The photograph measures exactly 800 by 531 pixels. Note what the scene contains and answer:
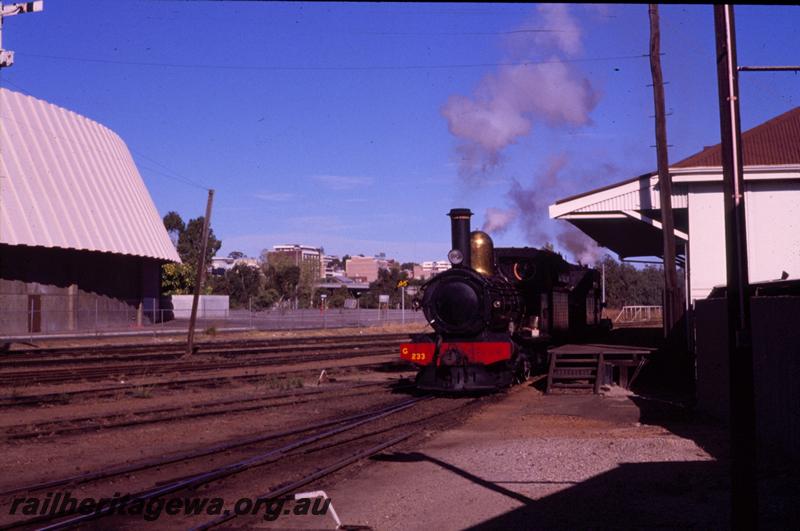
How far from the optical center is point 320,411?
1523cm

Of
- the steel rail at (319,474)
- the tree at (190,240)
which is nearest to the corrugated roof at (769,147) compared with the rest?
the steel rail at (319,474)

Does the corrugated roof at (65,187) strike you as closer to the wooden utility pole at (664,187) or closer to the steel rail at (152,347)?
the steel rail at (152,347)

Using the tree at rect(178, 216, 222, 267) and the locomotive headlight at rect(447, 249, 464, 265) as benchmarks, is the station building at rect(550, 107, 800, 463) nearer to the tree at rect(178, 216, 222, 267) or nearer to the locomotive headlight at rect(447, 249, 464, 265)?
the locomotive headlight at rect(447, 249, 464, 265)

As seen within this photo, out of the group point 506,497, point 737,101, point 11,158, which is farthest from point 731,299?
point 11,158

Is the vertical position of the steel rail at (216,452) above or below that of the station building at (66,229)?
below

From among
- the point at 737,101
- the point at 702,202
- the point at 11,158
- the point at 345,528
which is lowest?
the point at 345,528

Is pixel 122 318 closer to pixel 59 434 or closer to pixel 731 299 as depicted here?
pixel 59 434

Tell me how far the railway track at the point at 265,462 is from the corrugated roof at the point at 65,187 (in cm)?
3138

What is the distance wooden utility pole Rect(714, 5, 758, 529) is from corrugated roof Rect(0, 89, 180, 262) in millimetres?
38375

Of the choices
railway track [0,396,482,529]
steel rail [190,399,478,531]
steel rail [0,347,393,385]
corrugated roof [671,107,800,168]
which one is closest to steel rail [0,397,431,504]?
railway track [0,396,482,529]

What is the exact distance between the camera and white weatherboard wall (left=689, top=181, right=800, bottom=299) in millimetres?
18453

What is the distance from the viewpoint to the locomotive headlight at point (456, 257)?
1732 centimetres

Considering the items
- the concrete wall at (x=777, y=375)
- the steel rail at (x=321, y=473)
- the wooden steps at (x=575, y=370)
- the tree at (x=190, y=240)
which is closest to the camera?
the steel rail at (x=321, y=473)

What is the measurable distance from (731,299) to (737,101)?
152 centimetres
